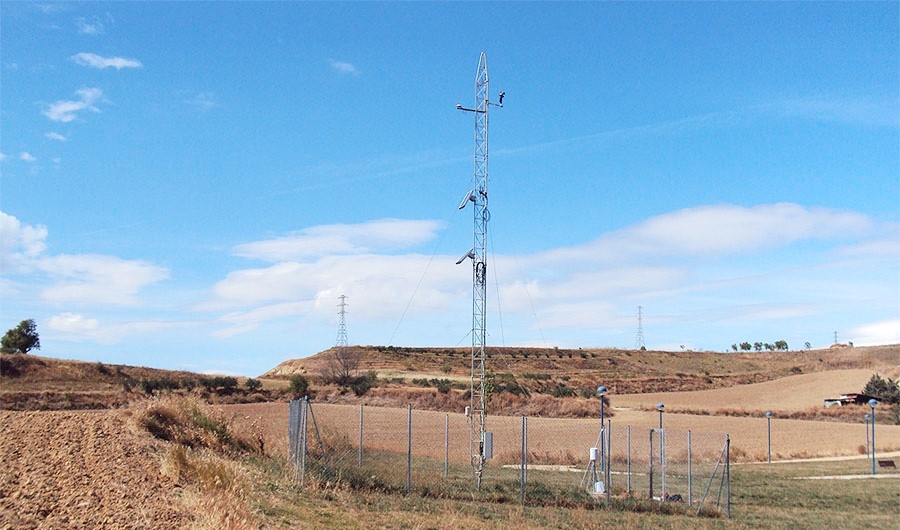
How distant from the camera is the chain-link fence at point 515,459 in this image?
19.0 metres

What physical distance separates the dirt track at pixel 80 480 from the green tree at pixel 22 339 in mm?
64383

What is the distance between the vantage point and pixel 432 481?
20.3m

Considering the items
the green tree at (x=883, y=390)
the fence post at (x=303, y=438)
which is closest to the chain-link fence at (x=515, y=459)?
the fence post at (x=303, y=438)

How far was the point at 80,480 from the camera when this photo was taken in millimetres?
12633

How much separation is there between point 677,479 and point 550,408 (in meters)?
33.4

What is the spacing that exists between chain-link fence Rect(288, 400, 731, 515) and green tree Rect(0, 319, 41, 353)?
38308mm

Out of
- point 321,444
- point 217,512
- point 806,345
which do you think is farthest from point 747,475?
point 806,345

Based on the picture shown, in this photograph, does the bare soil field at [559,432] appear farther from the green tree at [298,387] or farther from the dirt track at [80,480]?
the dirt track at [80,480]

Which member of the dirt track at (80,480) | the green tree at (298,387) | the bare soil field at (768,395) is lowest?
the bare soil field at (768,395)

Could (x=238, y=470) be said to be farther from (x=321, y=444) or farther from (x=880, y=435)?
(x=880, y=435)

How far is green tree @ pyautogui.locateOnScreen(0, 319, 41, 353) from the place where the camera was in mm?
75750

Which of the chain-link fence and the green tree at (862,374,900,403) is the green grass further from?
the green tree at (862,374,900,403)

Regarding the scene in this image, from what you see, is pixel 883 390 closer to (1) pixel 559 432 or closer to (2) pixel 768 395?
(2) pixel 768 395

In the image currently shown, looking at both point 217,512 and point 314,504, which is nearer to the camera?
point 217,512
